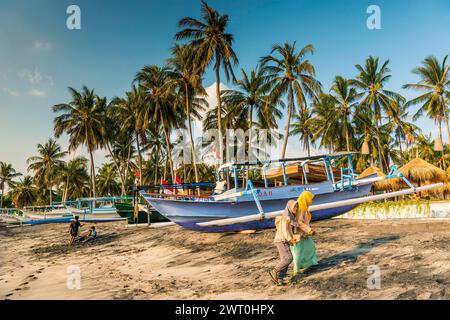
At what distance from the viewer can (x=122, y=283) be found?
7309 millimetres

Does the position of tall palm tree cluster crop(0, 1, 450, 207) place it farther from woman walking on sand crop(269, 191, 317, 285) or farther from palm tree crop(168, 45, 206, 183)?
woman walking on sand crop(269, 191, 317, 285)

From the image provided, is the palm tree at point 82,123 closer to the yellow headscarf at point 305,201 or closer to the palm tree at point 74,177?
the palm tree at point 74,177

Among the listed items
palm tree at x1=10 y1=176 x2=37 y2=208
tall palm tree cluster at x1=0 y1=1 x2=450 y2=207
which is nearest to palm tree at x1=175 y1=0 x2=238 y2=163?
tall palm tree cluster at x1=0 y1=1 x2=450 y2=207

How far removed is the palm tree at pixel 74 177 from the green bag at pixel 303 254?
2280 inches

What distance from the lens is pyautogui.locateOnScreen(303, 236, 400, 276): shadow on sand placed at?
21.3 ft

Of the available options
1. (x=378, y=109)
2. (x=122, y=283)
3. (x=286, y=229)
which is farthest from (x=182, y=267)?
(x=378, y=109)

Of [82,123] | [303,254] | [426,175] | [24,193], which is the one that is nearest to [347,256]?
[303,254]

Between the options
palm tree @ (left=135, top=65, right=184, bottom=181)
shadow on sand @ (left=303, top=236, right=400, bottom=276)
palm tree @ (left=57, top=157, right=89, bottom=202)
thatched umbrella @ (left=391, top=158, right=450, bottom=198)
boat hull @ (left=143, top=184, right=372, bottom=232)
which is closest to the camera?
shadow on sand @ (left=303, top=236, right=400, bottom=276)

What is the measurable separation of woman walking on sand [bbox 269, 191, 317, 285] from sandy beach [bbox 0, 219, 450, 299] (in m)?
0.30

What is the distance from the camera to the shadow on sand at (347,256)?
6.50 meters

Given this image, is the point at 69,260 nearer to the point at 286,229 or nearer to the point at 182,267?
the point at 182,267

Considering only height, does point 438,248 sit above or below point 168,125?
below

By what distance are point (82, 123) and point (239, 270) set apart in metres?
37.3
